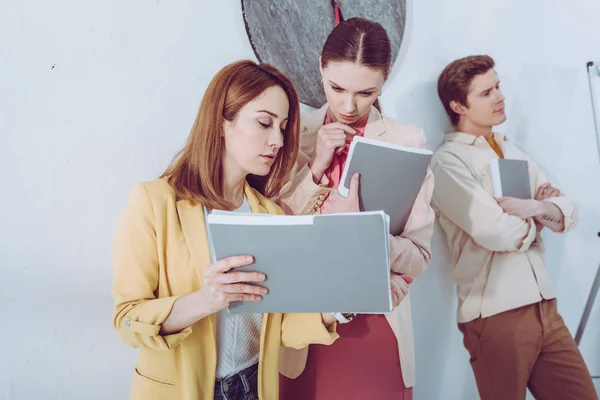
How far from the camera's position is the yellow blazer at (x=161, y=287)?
102cm

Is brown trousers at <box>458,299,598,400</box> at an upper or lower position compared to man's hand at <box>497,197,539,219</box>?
lower

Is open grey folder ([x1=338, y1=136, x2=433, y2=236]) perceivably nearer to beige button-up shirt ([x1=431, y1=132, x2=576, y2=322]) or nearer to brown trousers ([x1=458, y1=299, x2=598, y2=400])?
beige button-up shirt ([x1=431, y1=132, x2=576, y2=322])

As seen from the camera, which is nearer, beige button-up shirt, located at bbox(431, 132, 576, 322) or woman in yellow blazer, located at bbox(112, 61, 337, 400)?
woman in yellow blazer, located at bbox(112, 61, 337, 400)

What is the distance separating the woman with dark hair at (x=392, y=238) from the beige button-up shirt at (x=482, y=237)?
0.47 m

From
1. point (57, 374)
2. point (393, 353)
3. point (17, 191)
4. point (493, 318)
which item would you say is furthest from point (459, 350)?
point (17, 191)

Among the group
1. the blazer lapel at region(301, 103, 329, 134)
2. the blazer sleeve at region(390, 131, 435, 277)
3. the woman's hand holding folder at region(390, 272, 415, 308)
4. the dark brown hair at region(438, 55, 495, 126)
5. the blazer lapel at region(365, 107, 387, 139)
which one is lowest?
the woman's hand holding folder at region(390, 272, 415, 308)

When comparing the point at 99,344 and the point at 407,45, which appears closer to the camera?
the point at 99,344

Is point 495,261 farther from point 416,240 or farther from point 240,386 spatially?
point 240,386

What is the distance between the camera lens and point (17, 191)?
1250 millimetres

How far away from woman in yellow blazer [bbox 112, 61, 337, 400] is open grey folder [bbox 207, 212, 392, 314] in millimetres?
36

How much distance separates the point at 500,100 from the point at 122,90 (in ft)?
4.46

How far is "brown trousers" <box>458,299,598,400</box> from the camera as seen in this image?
181 centimetres

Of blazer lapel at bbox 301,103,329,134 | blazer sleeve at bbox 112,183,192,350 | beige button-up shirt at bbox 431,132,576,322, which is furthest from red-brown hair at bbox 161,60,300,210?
beige button-up shirt at bbox 431,132,576,322

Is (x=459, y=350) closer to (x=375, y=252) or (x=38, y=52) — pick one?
(x=375, y=252)
